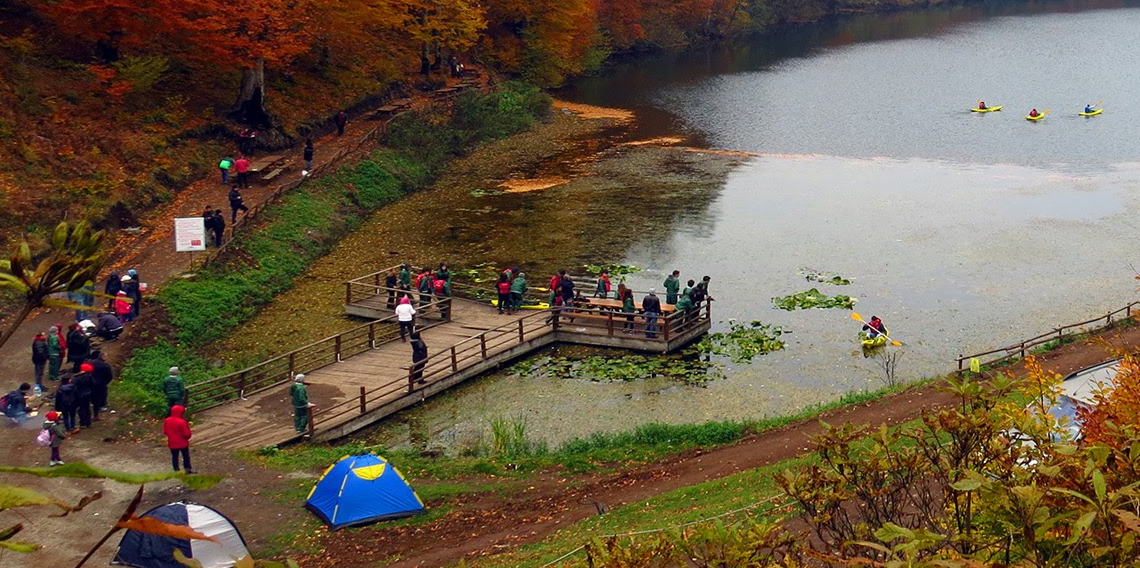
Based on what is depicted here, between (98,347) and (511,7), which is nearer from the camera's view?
(98,347)

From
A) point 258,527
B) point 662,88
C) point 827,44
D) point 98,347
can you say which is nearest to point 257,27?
point 98,347

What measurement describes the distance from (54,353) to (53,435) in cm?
471

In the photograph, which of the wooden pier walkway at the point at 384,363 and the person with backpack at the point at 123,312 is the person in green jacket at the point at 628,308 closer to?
the wooden pier walkway at the point at 384,363

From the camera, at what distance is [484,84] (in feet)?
229

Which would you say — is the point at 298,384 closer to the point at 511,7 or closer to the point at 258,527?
the point at 258,527

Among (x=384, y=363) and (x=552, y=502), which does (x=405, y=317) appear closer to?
(x=384, y=363)

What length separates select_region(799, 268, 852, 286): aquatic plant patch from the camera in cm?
3678

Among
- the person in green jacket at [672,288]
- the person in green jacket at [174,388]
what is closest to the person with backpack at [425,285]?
the person in green jacket at [672,288]

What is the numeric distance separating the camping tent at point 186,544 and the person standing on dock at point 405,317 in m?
12.5

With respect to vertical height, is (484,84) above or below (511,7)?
below

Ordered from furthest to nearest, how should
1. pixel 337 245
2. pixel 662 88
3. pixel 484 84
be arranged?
pixel 662 88, pixel 484 84, pixel 337 245

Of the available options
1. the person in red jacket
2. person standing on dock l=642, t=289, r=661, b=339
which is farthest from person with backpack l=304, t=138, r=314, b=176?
the person in red jacket

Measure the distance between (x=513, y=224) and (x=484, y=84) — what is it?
89.9 feet

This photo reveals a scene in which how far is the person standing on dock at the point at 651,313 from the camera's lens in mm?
31031
